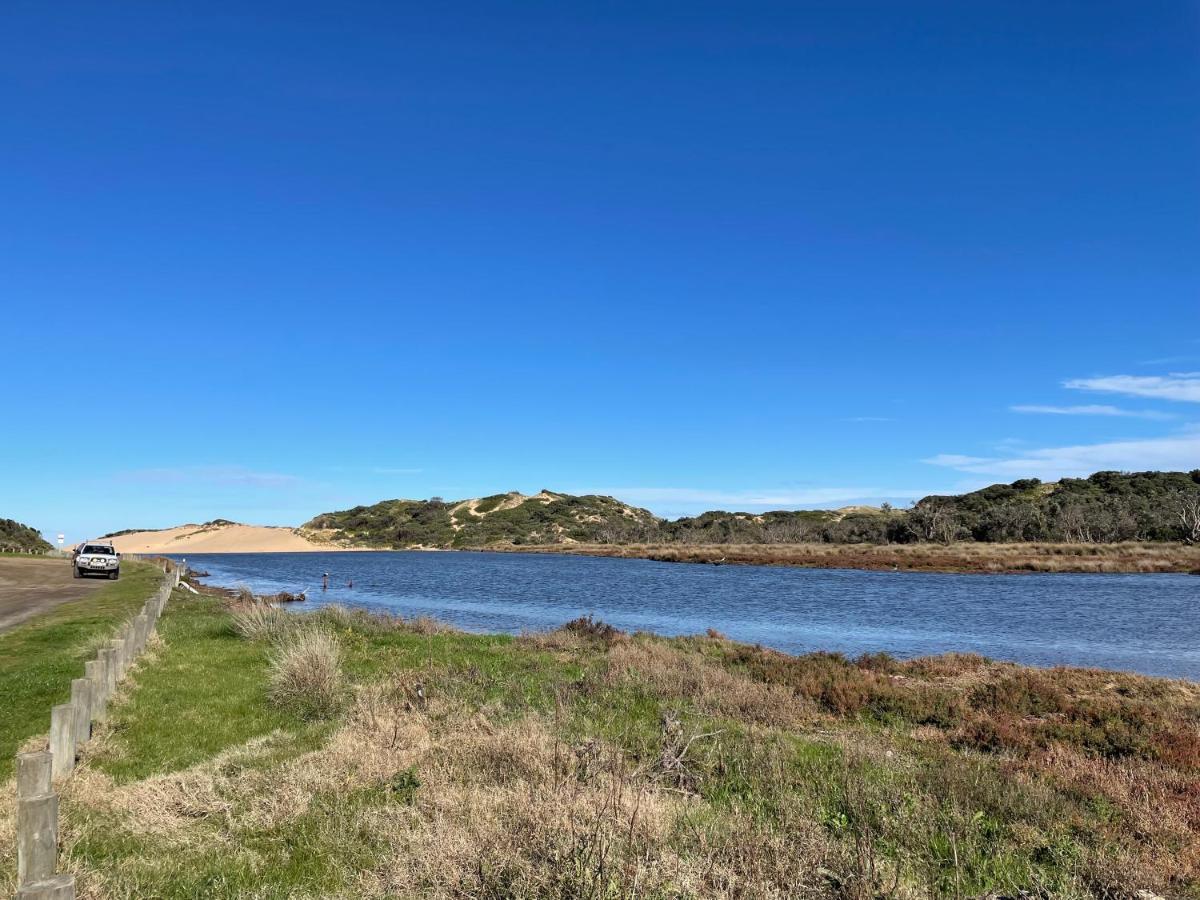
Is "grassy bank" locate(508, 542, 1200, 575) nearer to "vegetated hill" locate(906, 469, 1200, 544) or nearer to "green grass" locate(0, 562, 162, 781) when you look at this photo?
"vegetated hill" locate(906, 469, 1200, 544)

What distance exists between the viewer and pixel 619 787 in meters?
7.09

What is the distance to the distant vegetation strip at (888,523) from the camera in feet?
291

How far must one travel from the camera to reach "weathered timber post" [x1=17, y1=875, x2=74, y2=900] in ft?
14.1

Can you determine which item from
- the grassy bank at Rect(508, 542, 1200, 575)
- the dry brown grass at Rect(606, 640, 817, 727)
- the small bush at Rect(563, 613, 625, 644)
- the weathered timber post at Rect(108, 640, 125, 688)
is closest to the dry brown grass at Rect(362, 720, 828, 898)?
the dry brown grass at Rect(606, 640, 817, 727)

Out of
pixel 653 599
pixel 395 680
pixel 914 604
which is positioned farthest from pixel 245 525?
pixel 395 680

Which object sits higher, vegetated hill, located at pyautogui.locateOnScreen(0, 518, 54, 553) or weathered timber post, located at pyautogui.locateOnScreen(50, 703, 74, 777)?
vegetated hill, located at pyautogui.locateOnScreen(0, 518, 54, 553)

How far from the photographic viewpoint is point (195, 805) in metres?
7.95

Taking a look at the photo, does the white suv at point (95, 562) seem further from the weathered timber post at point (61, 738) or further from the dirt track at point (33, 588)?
the weathered timber post at point (61, 738)

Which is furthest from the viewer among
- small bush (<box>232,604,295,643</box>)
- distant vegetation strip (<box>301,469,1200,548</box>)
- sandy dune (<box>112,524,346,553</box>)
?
sandy dune (<box>112,524,346,553</box>)

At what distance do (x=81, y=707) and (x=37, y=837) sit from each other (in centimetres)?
486

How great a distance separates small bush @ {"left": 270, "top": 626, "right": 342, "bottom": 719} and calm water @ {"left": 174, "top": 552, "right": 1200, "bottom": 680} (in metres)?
16.6

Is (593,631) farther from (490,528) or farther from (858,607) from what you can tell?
(490,528)

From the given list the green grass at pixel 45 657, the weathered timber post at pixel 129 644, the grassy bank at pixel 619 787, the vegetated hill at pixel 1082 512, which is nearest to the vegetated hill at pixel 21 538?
the green grass at pixel 45 657

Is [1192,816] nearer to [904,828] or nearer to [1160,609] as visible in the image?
[904,828]
